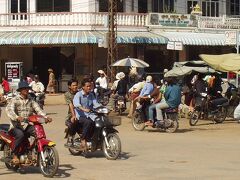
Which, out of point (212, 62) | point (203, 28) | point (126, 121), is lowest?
point (126, 121)

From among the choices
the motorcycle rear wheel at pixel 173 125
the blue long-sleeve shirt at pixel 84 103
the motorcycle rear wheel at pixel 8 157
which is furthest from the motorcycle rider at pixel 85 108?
the motorcycle rear wheel at pixel 173 125

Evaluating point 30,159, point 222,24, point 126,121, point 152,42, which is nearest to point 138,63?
point 126,121

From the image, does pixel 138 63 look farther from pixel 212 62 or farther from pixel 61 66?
pixel 61 66

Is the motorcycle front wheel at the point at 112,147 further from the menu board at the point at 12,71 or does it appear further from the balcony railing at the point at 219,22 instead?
the balcony railing at the point at 219,22

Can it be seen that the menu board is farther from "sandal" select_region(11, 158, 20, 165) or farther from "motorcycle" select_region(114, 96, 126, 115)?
"sandal" select_region(11, 158, 20, 165)

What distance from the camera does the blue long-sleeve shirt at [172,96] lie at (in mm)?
17203

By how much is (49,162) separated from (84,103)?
2.54 m

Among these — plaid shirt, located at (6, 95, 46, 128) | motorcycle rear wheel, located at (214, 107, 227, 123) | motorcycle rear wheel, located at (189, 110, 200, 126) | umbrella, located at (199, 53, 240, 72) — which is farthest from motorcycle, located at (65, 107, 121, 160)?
umbrella, located at (199, 53, 240, 72)

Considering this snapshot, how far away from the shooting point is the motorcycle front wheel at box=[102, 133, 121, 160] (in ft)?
39.0

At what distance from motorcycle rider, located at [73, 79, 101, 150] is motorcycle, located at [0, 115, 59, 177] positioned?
172 centimetres


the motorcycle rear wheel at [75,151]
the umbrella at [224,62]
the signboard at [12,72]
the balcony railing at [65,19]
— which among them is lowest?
the motorcycle rear wheel at [75,151]

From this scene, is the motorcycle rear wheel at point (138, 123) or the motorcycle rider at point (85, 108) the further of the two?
the motorcycle rear wheel at point (138, 123)

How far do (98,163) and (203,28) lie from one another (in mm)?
26490

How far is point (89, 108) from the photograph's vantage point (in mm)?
12242
